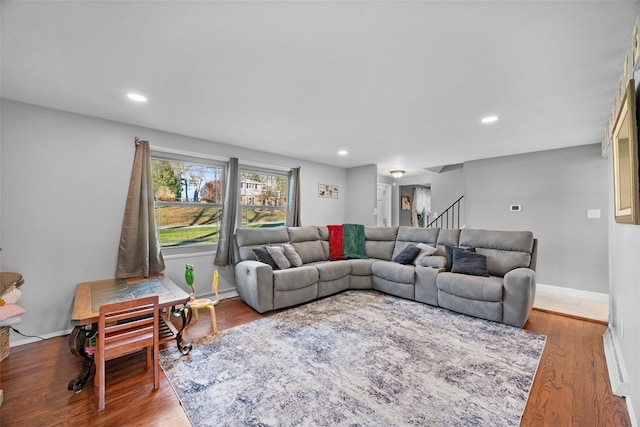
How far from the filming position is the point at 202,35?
1647 millimetres

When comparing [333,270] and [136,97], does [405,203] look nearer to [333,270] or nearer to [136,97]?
[333,270]

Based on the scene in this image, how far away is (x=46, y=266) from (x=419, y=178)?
24.8 feet

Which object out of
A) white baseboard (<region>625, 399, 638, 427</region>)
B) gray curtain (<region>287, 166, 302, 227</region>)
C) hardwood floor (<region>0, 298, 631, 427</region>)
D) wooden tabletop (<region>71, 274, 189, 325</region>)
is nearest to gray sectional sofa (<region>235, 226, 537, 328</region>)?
gray curtain (<region>287, 166, 302, 227</region>)

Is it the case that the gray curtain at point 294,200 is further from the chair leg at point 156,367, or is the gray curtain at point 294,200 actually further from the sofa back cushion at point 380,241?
the chair leg at point 156,367

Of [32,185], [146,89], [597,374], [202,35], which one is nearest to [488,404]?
[597,374]

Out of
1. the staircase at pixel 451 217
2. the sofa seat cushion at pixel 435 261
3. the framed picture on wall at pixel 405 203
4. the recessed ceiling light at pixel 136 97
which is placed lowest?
the sofa seat cushion at pixel 435 261

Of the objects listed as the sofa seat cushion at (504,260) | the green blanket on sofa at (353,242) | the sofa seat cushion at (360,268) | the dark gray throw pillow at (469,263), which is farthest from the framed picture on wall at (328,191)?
the sofa seat cushion at (504,260)

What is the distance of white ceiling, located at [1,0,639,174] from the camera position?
1462mm

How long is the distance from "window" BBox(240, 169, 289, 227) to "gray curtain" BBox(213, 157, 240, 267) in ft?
1.00

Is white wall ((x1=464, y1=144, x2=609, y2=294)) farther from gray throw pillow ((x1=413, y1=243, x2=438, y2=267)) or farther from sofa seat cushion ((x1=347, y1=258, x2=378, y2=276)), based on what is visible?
sofa seat cushion ((x1=347, y1=258, x2=378, y2=276))

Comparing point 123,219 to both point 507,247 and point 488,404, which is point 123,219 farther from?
point 507,247

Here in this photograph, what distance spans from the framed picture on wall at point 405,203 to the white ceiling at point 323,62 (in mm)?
5305

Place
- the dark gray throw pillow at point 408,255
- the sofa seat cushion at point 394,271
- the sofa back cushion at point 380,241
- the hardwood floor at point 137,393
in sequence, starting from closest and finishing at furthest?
the hardwood floor at point 137,393 → the sofa seat cushion at point 394,271 → the dark gray throw pillow at point 408,255 → the sofa back cushion at point 380,241

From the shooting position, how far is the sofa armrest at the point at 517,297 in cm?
289
